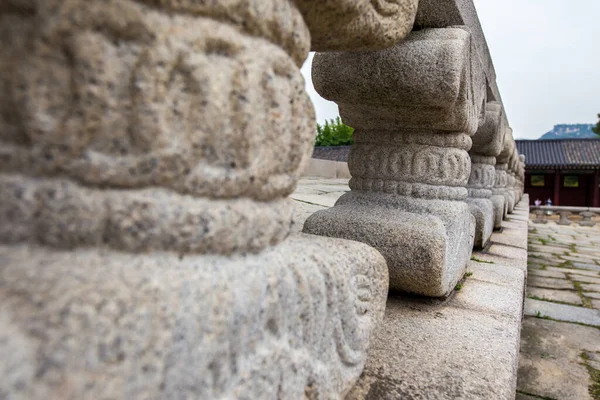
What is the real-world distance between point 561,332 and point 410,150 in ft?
5.64

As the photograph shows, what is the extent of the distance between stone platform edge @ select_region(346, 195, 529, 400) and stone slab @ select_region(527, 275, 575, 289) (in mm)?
2221

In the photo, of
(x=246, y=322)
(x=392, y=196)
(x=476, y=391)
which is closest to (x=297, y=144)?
(x=246, y=322)

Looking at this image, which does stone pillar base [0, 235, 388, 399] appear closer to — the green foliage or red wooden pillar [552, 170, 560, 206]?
the green foliage

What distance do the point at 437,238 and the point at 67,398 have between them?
121 centimetres

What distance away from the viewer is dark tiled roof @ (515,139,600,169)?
21969 mm

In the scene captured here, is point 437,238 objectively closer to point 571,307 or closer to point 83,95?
point 83,95

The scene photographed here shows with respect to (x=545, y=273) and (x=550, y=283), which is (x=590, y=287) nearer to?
(x=550, y=283)

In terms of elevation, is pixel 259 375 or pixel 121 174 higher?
pixel 121 174

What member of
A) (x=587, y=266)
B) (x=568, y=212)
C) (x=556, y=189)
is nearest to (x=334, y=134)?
(x=568, y=212)

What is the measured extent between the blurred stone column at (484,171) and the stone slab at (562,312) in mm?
612

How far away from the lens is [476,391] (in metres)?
1.05

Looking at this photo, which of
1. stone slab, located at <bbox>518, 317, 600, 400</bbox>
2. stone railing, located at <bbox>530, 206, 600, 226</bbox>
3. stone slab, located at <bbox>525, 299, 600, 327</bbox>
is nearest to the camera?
stone slab, located at <bbox>518, 317, 600, 400</bbox>

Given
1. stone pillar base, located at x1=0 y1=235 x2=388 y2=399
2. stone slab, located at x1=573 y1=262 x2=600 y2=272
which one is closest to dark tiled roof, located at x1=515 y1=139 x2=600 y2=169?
stone slab, located at x1=573 y1=262 x2=600 y2=272

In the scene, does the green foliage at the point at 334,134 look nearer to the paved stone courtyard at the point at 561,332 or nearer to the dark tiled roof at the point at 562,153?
the dark tiled roof at the point at 562,153
